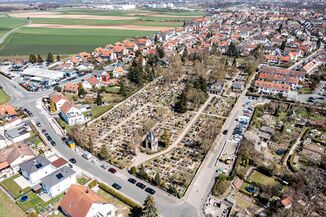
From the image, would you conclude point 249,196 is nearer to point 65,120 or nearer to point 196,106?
point 196,106

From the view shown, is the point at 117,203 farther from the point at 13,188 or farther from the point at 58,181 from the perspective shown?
the point at 13,188

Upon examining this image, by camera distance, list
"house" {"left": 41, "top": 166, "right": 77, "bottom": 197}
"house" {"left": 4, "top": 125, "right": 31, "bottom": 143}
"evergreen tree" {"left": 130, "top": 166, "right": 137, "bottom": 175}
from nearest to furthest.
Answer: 1. "house" {"left": 41, "top": 166, "right": 77, "bottom": 197}
2. "evergreen tree" {"left": 130, "top": 166, "right": 137, "bottom": 175}
3. "house" {"left": 4, "top": 125, "right": 31, "bottom": 143}

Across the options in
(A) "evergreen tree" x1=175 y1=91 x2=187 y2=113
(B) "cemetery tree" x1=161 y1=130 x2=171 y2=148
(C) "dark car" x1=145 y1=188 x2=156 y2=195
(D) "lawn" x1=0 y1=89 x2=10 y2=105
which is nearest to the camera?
(C) "dark car" x1=145 y1=188 x2=156 y2=195

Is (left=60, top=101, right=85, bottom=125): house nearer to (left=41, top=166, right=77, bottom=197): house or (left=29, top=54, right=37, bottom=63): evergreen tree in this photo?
(left=41, top=166, right=77, bottom=197): house

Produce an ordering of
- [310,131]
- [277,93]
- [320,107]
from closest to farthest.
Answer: [310,131] → [320,107] → [277,93]

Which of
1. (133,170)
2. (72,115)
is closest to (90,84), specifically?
(72,115)

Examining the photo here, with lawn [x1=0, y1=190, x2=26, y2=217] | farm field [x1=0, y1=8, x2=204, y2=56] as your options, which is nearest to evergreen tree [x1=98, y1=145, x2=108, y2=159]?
lawn [x1=0, y1=190, x2=26, y2=217]

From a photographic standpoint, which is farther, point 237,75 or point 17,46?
point 17,46

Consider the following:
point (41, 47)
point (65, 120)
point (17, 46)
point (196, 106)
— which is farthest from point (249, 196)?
point (17, 46)
